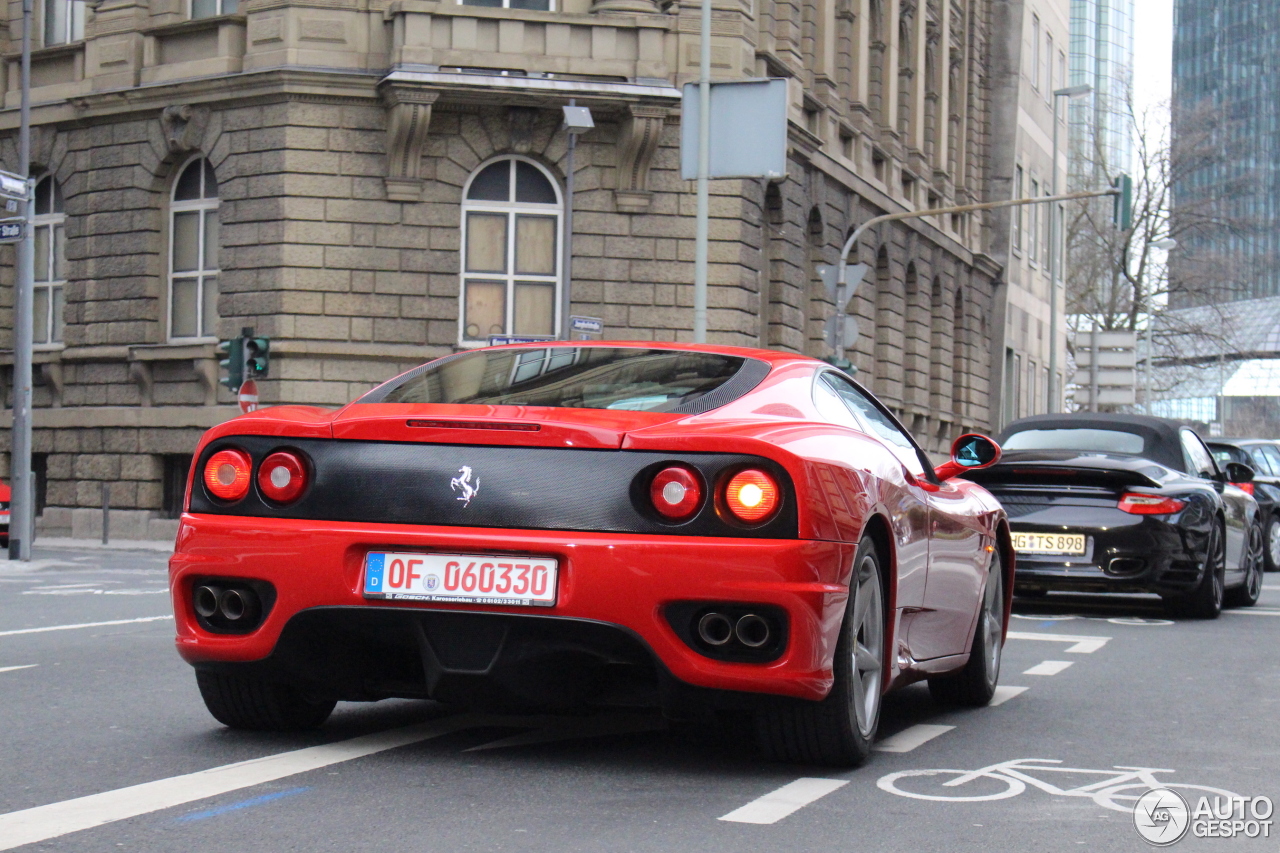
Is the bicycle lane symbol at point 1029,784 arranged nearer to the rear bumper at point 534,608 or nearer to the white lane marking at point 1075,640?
the rear bumper at point 534,608

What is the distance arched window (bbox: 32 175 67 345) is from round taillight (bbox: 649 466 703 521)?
2612 centimetres

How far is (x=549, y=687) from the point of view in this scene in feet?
17.1

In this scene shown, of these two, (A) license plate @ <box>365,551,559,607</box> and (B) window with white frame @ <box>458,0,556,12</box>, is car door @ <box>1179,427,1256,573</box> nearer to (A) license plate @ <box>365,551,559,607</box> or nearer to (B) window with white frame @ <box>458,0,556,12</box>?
(A) license plate @ <box>365,551,559,607</box>

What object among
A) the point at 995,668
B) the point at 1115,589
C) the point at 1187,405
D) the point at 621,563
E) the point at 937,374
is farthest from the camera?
the point at 1187,405

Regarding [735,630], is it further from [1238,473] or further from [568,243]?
[568,243]

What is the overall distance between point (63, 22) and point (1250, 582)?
71.7 ft

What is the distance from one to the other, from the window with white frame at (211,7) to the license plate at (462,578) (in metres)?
24.1

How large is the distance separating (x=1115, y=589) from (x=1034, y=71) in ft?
146

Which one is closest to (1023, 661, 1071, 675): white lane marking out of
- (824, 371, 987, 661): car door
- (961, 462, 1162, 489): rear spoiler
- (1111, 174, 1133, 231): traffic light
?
(824, 371, 987, 661): car door

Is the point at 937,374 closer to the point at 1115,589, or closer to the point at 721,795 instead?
the point at 1115,589

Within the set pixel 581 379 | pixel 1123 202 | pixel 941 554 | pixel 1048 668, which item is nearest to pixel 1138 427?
pixel 1048 668

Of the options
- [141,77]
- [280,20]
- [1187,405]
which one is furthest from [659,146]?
[1187,405]

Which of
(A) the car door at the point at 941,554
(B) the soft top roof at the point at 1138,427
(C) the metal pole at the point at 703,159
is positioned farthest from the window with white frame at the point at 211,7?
(A) the car door at the point at 941,554

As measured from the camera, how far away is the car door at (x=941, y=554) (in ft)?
21.2
